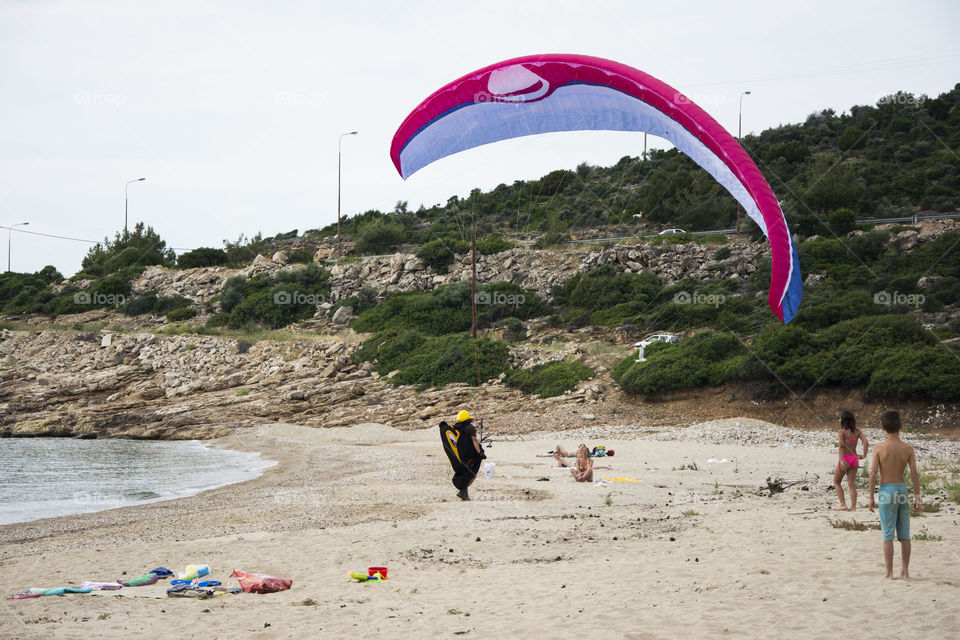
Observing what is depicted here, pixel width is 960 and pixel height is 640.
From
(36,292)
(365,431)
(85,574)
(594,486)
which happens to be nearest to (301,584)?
(85,574)

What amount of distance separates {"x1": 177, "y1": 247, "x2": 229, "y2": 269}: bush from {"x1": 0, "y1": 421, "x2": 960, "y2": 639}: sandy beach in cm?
4209

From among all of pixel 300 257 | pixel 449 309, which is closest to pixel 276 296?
pixel 300 257

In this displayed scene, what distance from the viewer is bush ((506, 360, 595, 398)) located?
82.0ft

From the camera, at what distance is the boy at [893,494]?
551 cm

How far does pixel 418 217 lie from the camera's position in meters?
58.4

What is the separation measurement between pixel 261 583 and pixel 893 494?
4.87m

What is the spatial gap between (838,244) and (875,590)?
1175 inches

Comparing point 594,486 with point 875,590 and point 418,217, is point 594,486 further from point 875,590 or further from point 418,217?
point 418,217

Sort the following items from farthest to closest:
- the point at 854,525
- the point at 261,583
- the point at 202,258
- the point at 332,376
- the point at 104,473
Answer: the point at 202,258, the point at 332,376, the point at 104,473, the point at 854,525, the point at 261,583

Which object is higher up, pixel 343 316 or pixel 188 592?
pixel 343 316

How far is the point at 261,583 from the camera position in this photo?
592 cm

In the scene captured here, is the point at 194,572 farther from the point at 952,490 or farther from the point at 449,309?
the point at 449,309

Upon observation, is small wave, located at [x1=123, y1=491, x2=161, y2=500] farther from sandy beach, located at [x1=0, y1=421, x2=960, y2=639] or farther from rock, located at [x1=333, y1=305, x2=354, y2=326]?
rock, located at [x1=333, y1=305, x2=354, y2=326]

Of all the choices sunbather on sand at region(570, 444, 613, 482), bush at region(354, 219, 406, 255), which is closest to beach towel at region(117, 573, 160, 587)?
sunbather on sand at region(570, 444, 613, 482)
